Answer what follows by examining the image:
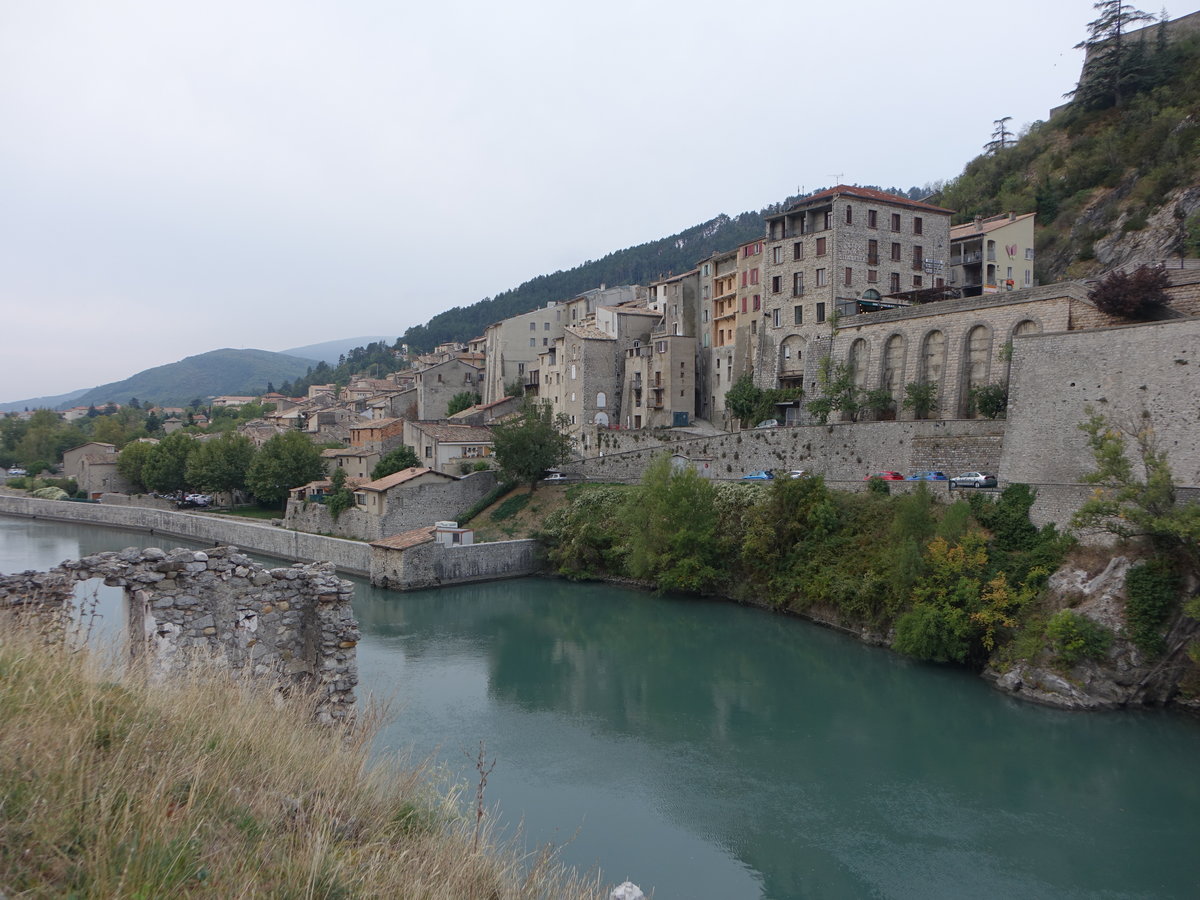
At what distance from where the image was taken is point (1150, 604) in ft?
56.8

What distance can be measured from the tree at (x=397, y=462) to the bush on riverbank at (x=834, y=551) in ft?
36.7

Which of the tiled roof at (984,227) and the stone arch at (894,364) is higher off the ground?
the tiled roof at (984,227)

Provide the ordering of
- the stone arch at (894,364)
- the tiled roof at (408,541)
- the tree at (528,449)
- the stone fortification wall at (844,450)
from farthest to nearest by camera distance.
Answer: the tree at (528,449) → the stone arch at (894,364) → the tiled roof at (408,541) → the stone fortification wall at (844,450)

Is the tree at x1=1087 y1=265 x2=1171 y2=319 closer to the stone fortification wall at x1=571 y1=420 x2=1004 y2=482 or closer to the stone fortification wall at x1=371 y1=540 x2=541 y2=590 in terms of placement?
the stone fortification wall at x1=571 y1=420 x2=1004 y2=482

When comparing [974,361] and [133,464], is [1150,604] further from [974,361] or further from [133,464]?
[133,464]

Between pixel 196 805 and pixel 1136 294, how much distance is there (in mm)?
27257

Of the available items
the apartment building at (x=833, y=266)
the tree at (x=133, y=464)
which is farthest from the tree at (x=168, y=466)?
the apartment building at (x=833, y=266)

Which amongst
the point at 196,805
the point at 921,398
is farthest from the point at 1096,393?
the point at 196,805

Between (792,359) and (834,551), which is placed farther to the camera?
(792,359)

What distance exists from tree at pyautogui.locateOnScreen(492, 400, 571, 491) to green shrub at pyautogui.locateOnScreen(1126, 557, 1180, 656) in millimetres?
24032

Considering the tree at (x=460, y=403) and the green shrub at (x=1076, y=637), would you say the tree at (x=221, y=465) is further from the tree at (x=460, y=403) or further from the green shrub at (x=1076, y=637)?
the green shrub at (x=1076, y=637)

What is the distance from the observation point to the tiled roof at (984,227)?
40.4 m

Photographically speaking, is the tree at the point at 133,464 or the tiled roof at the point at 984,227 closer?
the tiled roof at the point at 984,227

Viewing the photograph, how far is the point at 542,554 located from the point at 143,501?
30.3 m
